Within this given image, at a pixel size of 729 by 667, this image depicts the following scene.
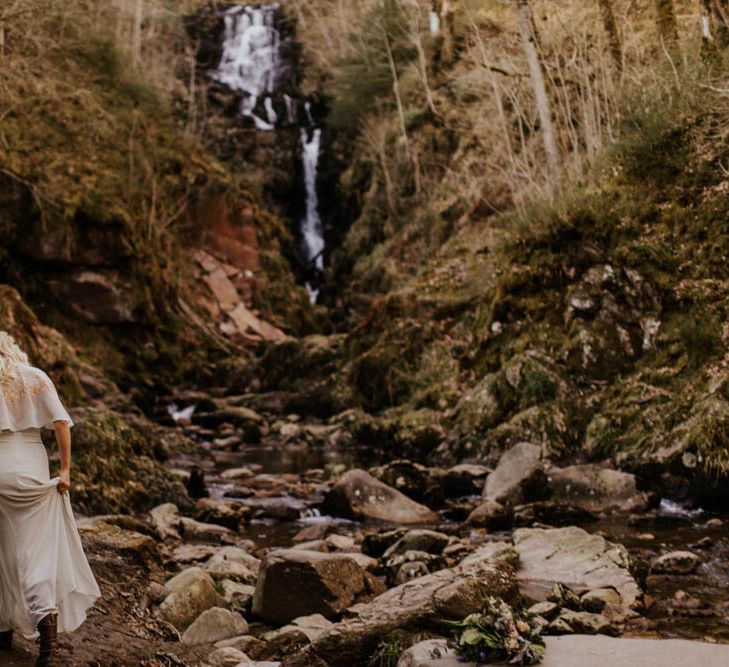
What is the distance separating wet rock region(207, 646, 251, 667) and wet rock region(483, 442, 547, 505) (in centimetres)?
461

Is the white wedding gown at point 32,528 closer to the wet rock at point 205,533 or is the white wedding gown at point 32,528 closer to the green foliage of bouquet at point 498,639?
the green foliage of bouquet at point 498,639

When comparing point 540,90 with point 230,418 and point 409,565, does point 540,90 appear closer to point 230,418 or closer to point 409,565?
point 230,418

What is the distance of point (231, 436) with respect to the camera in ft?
50.0

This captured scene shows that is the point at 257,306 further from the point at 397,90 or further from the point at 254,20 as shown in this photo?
the point at 254,20

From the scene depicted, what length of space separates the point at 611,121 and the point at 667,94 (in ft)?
4.35

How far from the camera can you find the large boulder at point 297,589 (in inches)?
213

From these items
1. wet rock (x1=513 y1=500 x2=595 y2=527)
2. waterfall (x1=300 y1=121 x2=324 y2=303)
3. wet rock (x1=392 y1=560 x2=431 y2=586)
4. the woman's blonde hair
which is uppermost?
waterfall (x1=300 y1=121 x2=324 y2=303)

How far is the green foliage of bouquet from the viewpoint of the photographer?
3418 millimetres

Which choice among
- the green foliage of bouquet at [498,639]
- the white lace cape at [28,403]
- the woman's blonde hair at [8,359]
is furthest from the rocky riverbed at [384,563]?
the woman's blonde hair at [8,359]

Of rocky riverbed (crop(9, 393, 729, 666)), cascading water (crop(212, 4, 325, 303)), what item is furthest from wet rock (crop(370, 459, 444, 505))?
cascading water (crop(212, 4, 325, 303))

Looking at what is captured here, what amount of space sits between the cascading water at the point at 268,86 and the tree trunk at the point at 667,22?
18052 mm

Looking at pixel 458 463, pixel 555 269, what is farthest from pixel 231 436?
pixel 555 269

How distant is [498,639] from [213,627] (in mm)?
2422

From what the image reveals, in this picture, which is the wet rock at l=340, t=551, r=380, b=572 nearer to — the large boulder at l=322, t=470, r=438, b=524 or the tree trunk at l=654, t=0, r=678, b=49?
the large boulder at l=322, t=470, r=438, b=524
